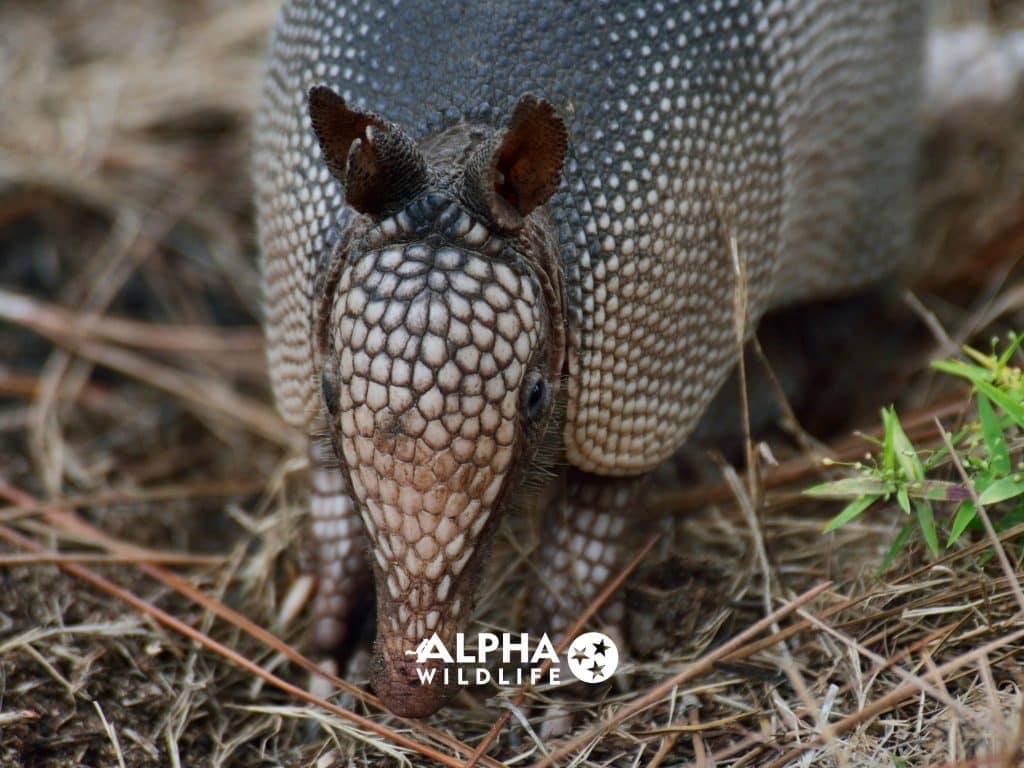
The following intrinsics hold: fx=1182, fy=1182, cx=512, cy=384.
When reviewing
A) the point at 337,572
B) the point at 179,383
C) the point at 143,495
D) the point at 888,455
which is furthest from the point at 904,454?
the point at 179,383

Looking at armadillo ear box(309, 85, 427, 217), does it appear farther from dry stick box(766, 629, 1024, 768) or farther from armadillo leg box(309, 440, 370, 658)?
dry stick box(766, 629, 1024, 768)

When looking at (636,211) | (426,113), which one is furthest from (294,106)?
(636,211)

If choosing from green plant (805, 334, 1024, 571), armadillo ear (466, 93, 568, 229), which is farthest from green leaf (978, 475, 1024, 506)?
armadillo ear (466, 93, 568, 229)

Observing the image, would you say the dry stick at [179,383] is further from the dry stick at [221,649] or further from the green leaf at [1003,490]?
the green leaf at [1003,490]

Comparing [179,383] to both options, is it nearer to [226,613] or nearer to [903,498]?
[226,613]

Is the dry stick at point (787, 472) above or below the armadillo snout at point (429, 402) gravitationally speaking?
below

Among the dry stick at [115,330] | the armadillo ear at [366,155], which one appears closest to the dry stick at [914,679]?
the armadillo ear at [366,155]
